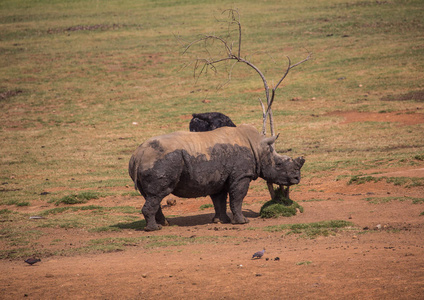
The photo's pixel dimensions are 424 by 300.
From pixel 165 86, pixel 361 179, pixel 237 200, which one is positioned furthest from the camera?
pixel 165 86

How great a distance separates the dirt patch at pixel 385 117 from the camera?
936 inches

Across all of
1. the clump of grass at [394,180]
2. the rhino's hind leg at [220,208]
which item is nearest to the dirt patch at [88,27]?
the clump of grass at [394,180]

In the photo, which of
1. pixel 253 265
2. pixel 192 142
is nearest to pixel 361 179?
pixel 192 142

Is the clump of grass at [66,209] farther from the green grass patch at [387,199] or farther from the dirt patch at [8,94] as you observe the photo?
the dirt patch at [8,94]

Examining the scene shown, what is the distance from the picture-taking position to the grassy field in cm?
1953

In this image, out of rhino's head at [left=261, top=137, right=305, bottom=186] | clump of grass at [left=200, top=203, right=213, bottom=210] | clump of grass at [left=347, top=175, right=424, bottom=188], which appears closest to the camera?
rhino's head at [left=261, top=137, right=305, bottom=186]

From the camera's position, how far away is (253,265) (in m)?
8.46

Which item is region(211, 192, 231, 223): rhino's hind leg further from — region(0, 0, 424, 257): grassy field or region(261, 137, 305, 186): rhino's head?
region(0, 0, 424, 257): grassy field

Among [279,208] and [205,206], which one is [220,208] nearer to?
[279,208]

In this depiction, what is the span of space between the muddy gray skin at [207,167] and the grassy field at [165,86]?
70.1 inches

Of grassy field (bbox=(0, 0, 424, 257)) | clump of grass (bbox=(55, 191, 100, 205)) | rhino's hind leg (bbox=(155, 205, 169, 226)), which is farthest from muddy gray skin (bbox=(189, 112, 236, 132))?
rhino's hind leg (bbox=(155, 205, 169, 226))

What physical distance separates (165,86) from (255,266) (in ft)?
94.3

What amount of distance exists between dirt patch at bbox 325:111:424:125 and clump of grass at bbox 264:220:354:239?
46.5ft

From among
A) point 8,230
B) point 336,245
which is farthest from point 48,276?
point 336,245
